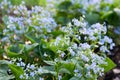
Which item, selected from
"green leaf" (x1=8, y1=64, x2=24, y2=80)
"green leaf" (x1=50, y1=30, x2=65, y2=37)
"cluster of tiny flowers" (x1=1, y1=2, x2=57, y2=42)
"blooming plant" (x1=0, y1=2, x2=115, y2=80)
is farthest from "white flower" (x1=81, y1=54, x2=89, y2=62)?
"green leaf" (x1=50, y1=30, x2=65, y2=37)

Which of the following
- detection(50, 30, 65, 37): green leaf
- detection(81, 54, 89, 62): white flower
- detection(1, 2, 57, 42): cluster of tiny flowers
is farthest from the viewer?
detection(50, 30, 65, 37): green leaf

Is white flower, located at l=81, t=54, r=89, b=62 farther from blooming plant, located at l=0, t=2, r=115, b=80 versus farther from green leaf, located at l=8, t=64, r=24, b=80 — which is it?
green leaf, located at l=8, t=64, r=24, b=80

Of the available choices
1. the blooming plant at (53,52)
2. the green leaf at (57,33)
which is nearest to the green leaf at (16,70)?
the blooming plant at (53,52)

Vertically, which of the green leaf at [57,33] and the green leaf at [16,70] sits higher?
the green leaf at [57,33]

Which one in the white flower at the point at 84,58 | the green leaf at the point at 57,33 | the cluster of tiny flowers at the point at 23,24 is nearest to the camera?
the white flower at the point at 84,58

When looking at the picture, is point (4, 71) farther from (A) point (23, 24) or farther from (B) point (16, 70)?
(A) point (23, 24)

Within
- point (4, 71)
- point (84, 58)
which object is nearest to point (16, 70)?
point (4, 71)

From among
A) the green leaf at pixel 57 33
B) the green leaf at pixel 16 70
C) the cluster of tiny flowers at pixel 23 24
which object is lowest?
the green leaf at pixel 16 70

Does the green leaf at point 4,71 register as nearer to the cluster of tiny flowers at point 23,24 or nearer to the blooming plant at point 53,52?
the blooming plant at point 53,52

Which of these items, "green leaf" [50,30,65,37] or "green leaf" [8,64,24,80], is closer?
"green leaf" [8,64,24,80]

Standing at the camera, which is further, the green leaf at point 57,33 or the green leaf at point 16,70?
the green leaf at point 57,33

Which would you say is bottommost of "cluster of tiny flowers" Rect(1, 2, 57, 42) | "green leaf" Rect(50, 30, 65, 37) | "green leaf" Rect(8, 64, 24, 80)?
"green leaf" Rect(8, 64, 24, 80)
